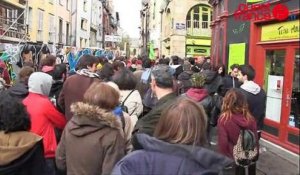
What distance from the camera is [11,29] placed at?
19.2 metres

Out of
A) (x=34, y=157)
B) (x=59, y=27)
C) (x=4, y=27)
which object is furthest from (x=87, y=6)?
(x=34, y=157)

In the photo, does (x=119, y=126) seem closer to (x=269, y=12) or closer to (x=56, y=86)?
(x=269, y=12)

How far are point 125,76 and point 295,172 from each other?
3863mm

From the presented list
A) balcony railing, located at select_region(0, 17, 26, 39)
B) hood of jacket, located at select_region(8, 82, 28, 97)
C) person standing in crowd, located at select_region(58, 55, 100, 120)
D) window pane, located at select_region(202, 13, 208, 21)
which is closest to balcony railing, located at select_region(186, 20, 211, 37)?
window pane, located at select_region(202, 13, 208, 21)

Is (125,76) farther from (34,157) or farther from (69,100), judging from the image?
(34,157)

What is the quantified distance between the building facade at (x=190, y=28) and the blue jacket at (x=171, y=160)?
3489cm

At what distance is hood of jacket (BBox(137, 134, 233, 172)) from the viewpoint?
220cm

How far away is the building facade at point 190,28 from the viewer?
3756cm

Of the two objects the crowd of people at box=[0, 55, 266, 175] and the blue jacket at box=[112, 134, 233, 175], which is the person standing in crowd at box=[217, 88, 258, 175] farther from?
the blue jacket at box=[112, 134, 233, 175]

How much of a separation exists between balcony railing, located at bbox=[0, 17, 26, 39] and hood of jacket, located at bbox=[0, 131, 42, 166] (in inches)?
567

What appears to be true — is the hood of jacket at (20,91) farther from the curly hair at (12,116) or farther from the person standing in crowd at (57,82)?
the curly hair at (12,116)

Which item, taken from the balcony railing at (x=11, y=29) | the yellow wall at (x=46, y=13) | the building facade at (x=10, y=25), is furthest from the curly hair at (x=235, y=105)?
the yellow wall at (x=46, y=13)

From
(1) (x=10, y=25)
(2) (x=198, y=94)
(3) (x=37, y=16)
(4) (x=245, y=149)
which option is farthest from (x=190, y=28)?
(4) (x=245, y=149)

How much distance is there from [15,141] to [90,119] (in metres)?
0.67
